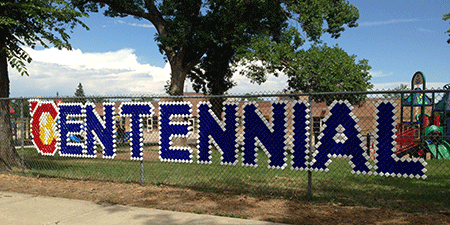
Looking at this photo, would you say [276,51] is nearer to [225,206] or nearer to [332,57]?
[332,57]

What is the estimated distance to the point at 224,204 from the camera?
655cm

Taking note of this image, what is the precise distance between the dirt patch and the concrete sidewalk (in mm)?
340

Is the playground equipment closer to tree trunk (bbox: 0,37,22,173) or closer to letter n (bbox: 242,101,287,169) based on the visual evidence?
letter n (bbox: 242,101,287,169)

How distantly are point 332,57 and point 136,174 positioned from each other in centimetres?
1224

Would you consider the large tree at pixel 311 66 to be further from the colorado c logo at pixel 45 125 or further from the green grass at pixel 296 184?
the colorado c logo at pixel 45 125

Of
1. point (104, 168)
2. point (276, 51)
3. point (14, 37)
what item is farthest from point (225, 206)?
point (276, 51)

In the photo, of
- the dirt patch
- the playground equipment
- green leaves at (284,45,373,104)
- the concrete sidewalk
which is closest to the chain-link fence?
the dirt patch

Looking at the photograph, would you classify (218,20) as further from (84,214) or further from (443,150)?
(84,214)

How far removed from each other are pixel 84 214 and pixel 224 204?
2.48 metres

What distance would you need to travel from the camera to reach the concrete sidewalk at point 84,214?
553cm

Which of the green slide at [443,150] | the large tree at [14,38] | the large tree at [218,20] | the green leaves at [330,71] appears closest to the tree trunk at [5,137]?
the large tree at [14,38]

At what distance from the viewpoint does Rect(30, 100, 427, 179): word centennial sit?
247 inches

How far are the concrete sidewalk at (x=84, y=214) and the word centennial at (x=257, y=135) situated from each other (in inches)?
72.0

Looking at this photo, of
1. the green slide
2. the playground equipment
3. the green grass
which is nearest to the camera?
the green grass
